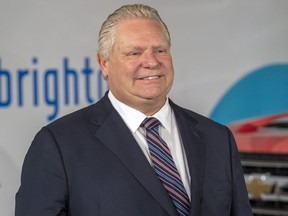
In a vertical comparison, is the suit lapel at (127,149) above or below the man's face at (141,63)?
below

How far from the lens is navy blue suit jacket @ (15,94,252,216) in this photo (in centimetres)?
175

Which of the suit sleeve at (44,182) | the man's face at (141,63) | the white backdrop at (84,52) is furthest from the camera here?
the white backdrop at (84,52)

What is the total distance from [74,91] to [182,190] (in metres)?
1.46

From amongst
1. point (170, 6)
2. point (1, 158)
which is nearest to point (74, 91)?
point (1, 158)

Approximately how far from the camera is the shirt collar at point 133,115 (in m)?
1.92

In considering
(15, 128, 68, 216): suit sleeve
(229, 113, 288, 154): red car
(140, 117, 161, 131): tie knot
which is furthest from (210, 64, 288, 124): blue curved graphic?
(15, 128, 68, 216): suit sleeve

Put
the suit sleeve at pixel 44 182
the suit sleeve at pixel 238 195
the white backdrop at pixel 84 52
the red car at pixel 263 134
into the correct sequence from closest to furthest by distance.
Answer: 1. the suit sleeve at pixel 44 182
2. the suit sleeve at pixel 238 195
3. the white backdrop at pixel 84 52
4. the red car at pixel 263 134

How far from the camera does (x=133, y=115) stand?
1.92 m

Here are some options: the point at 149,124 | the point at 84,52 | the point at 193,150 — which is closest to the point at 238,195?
the point at 193,150

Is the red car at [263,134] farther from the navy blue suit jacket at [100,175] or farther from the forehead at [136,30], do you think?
the forehead at [136,30]

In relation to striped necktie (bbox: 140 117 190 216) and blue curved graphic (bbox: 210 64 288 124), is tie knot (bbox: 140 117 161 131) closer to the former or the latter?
striped necktie (bbox: 140 117 190 216)

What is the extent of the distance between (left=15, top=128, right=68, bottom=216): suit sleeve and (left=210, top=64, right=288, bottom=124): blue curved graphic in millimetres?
1933

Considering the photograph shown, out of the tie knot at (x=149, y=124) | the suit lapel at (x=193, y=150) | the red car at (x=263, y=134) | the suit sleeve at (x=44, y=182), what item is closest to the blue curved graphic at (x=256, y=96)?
the red car at (x=263, y=134)

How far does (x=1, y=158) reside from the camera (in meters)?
3.07
